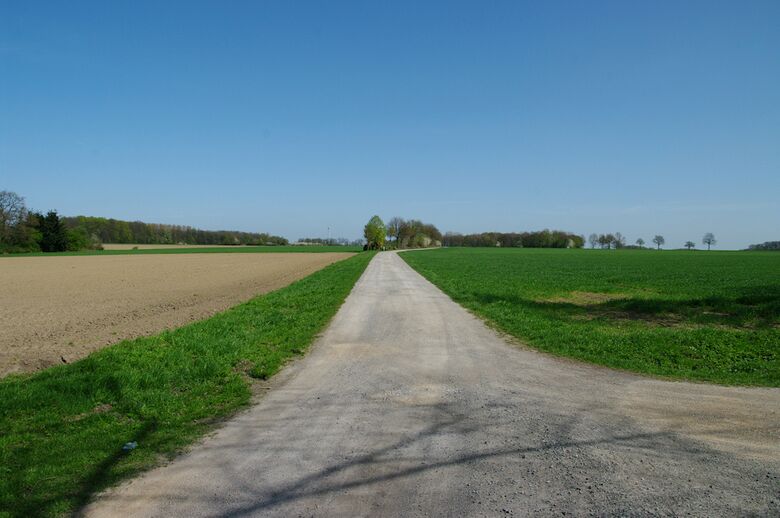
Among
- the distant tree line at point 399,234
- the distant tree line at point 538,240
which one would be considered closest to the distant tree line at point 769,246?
the distant tree line at point 538,240

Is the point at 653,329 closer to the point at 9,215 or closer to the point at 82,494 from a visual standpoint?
the point at 82,494

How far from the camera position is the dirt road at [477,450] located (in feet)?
12.8

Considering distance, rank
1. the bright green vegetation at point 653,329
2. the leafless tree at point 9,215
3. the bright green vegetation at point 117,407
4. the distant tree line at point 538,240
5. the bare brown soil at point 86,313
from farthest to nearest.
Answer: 1. the distant tree line at point 538,240
2. the leafless tree at point 9,215
3. the bare brown soil at point 86,313
4. the bright green vegetation at point 653,329
5. the bright green vegetation at point 117,407

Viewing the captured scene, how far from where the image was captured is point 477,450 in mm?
4938

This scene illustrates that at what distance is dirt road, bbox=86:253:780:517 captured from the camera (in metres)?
3.91

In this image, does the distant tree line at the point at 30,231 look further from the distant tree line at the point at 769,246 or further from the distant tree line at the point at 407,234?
the distant tree line at the point at 769,246

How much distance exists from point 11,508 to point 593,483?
509 centimetres

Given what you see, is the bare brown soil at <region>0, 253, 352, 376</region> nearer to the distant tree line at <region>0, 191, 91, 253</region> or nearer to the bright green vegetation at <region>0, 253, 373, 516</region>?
the bright green vegetation at <region>0, 253, 373, 516</region>

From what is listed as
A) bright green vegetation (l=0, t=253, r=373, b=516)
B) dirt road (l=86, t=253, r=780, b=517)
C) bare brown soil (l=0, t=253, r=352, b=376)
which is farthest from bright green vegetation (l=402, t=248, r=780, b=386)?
bare brown soil (l=0, t=253, r=352, b=376)

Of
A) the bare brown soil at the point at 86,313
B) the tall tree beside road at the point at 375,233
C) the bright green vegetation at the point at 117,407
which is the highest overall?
the tall tree beside road at the point at 375,233

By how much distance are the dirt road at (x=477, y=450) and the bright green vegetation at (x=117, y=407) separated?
49 cm

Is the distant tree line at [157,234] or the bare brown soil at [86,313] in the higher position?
the distant tree line at [157,234]

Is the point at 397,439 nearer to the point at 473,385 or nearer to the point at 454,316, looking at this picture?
the point at 473,385

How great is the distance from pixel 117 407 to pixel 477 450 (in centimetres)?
514
